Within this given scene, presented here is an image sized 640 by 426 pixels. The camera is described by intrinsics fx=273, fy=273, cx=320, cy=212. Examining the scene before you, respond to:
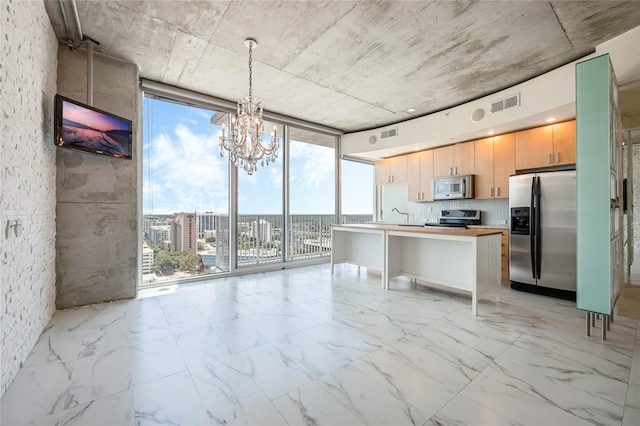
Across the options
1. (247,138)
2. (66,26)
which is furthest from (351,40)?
(66,26)

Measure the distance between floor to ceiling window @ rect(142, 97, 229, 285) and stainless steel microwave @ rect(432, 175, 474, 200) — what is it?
3.86 m

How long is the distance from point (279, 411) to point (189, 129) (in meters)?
4.04

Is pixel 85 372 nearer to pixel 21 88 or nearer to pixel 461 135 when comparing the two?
pixel 21 88

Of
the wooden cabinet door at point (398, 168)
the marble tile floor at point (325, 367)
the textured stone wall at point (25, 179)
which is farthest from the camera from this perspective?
the wooden cabinet door at point (398, 168)

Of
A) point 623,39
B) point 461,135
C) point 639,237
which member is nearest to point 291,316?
point 461,135

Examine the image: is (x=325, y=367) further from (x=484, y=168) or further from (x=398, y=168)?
(x=398, y=168)

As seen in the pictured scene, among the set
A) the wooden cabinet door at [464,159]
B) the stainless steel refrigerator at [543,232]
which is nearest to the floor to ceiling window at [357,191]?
the wooden cabinet door at [464,159]

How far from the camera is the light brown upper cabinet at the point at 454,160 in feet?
16.0

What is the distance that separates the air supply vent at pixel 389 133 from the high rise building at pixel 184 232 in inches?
153

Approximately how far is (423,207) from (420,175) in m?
0.71

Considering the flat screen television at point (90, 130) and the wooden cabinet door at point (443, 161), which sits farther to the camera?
the wooden cabinet door at point (443, 161)

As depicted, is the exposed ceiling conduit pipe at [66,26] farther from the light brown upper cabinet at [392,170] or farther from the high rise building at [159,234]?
the light brown upper cabinet at [392,170]

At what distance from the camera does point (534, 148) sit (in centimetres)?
408

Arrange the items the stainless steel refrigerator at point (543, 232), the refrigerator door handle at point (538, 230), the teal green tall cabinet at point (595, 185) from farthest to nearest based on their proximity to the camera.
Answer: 1. the refrigerator door handle at point (538, 230)
2. the stainless steel refrigerator at point (543, 232)
3. the teal green tall cabinet at point (595, 185)
